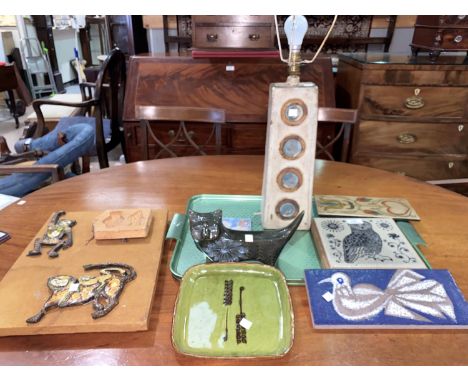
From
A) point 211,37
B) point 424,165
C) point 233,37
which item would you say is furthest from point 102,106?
point 424,165

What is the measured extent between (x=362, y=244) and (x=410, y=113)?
168 cm

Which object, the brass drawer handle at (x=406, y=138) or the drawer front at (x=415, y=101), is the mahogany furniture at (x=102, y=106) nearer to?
the drawer front at (x=415, y=101)

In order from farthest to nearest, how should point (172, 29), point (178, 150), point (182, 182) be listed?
point (172, 29) → point (178, 150) → point (182, 182)

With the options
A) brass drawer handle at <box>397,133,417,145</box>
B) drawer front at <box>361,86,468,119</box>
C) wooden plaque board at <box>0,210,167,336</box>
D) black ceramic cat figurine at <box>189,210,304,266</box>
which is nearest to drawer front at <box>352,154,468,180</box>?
brass drawer handle at <box>397,133,417,145</box>

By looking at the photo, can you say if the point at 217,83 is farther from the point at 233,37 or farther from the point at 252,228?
the point at 252,228

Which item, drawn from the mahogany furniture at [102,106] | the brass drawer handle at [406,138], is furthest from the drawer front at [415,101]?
the mahogany furniture at [102,106]

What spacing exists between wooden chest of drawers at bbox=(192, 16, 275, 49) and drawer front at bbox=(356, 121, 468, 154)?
836 millimetres

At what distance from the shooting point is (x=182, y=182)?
1.22m

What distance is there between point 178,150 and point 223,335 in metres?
1.88

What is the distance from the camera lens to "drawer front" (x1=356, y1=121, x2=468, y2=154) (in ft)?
7.30

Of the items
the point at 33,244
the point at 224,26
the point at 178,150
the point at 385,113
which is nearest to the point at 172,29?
the point at 224,26

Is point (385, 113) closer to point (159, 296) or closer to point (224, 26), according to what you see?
point (224, 26)

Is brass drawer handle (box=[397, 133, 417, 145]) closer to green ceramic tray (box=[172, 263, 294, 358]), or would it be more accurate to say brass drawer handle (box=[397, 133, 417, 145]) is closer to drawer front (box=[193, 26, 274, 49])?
drawer front (box=[193, 26, 274, 49])
